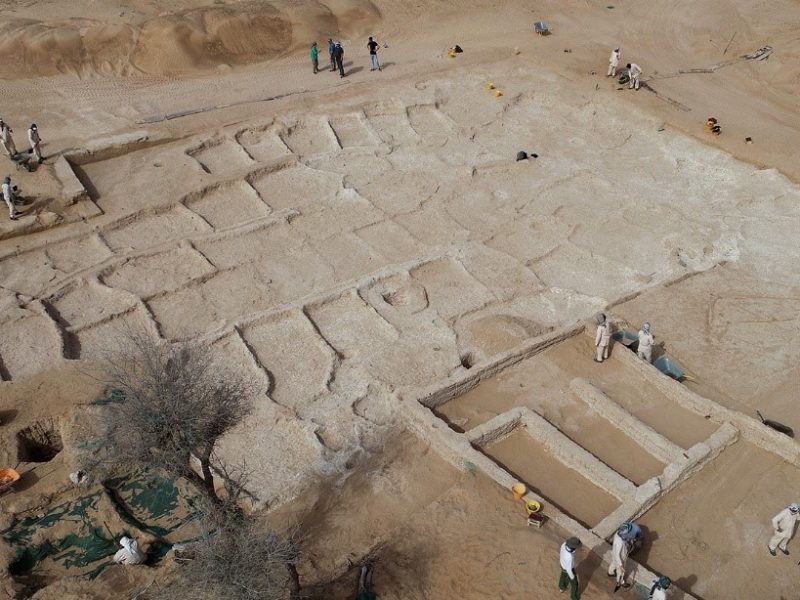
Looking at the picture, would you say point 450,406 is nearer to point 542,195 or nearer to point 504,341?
point 504,341

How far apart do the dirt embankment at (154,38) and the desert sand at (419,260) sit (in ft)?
0.29

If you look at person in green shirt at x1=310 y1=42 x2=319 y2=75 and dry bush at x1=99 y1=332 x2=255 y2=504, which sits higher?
person in green shirt at x1=310 y1=42 x2=319 y2=75

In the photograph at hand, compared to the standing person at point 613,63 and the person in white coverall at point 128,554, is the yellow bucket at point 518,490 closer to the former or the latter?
the person in white coverall at point 128,554

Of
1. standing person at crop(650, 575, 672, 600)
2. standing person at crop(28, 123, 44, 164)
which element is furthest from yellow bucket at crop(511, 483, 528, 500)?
standing person at crop(28, 123, 44, 164)

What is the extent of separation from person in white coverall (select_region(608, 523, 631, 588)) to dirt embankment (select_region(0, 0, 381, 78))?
17334 millimetres

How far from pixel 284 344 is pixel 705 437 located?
6.37m

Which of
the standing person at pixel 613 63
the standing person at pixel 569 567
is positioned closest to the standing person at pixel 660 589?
the standing person at pixel 569 567

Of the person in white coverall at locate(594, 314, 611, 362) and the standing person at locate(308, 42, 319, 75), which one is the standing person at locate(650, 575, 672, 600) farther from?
the standing person at locate(308, 42, 319, 75)

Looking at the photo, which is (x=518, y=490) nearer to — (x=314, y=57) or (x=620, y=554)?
(x=620, y=554)

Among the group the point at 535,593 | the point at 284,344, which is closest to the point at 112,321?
the point at 284,344

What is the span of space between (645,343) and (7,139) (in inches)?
515

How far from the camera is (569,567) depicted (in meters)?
7.30

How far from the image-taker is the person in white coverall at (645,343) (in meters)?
10.9

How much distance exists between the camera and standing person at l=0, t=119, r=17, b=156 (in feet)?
47.9
